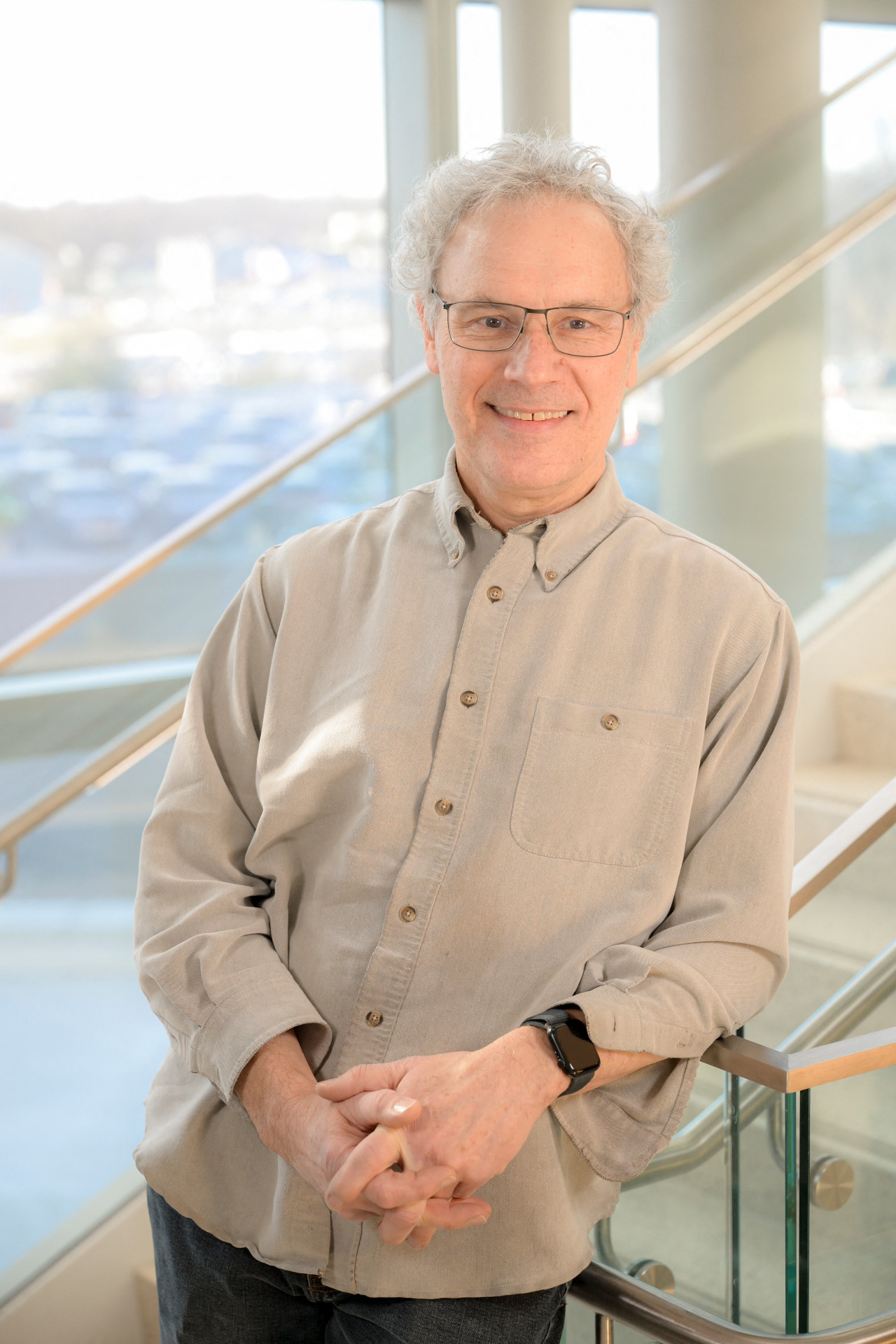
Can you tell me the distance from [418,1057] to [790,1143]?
1.46ft

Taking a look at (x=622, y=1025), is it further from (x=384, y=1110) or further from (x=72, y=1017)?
(x=72, y=1017)

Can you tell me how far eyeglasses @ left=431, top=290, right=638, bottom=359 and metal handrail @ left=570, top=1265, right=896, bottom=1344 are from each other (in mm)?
1042

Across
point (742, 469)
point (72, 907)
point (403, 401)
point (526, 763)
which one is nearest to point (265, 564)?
point (526, 763)

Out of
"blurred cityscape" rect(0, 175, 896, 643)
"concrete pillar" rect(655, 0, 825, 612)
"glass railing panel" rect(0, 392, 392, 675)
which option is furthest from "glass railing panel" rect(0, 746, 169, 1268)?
"blurred cityscape" rect(0, 175, 896, 643)

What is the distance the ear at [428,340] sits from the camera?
1.59 metres

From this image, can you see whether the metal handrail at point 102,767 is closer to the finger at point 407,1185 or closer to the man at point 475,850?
the man at point 475,850

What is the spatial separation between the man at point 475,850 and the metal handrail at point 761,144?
2203mm

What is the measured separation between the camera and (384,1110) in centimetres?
123

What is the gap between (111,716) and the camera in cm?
308

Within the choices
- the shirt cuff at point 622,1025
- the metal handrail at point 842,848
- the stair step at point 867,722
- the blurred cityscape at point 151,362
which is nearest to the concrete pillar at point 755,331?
the stair step at point 867,722

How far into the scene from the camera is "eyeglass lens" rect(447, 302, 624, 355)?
1474mm

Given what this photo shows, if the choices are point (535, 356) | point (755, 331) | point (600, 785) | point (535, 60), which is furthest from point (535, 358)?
point (535, 60)

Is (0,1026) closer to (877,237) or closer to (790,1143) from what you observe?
(790,1143)

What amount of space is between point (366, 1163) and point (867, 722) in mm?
2528
